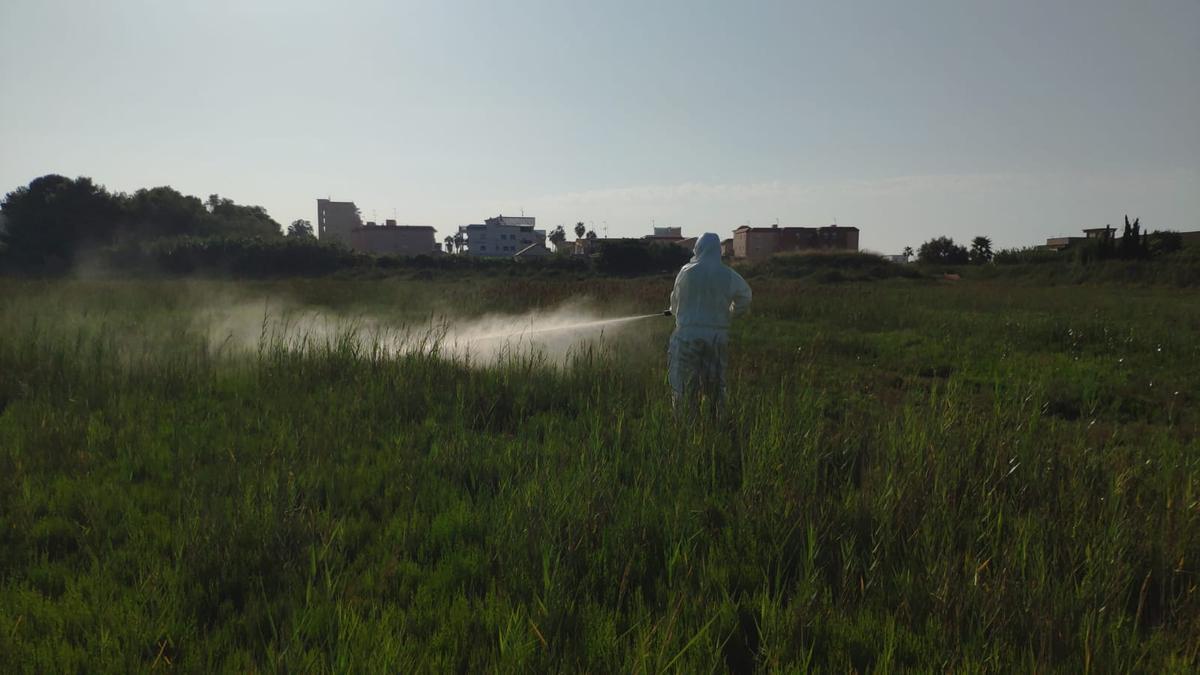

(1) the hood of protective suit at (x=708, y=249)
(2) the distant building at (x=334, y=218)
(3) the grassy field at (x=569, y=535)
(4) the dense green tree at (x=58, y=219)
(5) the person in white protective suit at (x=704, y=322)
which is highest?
(2) the distant building at (x=334, y=218)

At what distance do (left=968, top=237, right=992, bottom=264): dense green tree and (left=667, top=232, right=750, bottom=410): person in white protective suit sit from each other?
57525 mm

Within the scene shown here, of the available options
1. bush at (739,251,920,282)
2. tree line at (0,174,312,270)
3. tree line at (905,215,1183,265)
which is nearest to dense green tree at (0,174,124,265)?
tree line at (0,174,312,270)

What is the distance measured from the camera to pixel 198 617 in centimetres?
314

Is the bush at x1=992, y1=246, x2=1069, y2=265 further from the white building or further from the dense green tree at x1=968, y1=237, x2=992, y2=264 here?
the white building

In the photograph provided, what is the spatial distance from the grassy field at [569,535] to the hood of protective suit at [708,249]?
4.63ft

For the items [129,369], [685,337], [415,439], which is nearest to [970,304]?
[685,337]

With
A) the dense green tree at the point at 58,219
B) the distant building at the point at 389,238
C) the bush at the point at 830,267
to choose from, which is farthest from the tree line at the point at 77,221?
the bush at the point at 830,267

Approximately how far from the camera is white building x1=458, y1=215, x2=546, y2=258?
104 meters

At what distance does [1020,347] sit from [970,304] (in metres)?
9.04

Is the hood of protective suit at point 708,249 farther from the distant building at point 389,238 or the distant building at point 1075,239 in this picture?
the distant building at point 389,238

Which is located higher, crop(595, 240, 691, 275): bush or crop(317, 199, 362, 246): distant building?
crop(317, 199, 362, 246): distant building

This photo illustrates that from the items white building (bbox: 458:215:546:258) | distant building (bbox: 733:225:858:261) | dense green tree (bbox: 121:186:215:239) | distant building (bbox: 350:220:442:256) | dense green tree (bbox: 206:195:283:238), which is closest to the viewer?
dense green tree (bbox: 121:186:215:239)

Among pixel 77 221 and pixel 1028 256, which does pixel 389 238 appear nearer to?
pixel 77 221

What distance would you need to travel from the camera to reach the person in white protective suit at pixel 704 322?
632cm
